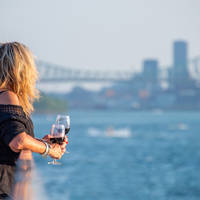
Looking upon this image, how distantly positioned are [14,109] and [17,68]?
127mm

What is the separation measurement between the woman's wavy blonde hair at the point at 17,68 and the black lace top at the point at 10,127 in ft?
0.27

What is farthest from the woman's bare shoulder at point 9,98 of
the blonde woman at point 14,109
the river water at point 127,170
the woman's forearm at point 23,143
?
the river water at point 127,170

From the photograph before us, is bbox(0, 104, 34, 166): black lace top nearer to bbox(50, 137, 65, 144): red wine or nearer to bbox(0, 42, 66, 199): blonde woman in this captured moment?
bbox(0, 42, 66, 199): blonde woman

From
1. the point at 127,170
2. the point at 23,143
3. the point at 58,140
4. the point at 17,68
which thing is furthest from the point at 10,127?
the point at 127,170

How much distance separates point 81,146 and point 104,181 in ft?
50.8

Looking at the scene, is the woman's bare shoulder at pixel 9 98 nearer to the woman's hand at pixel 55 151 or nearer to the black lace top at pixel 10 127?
the black lace top at pixel 10 127

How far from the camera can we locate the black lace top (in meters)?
1.54

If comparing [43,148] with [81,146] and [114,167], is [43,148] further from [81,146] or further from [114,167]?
[81,146]

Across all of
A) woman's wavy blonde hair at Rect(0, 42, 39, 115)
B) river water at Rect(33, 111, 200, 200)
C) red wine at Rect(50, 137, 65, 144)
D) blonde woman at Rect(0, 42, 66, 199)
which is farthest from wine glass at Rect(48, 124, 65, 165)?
river water at Rect(33, 111, 200, 200)

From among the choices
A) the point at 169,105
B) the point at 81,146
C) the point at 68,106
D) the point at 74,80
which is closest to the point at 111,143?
the point at 81,146

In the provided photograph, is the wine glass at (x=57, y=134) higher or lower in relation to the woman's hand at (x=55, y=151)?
higher

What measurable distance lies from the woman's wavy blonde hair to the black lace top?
82mm

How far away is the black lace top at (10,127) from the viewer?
1.54m

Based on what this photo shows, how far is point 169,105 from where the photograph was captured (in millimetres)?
92312
